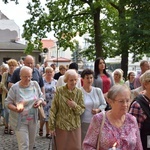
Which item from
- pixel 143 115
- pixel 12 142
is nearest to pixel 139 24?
pixel 12 142

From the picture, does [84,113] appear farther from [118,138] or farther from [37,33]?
Result: [37,33]

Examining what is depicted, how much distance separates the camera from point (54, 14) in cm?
2931

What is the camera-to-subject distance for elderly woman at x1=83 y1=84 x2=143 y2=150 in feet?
12.7

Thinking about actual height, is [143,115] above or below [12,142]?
above

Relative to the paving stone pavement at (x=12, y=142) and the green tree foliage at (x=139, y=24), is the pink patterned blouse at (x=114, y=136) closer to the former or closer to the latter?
the paving stone pavement at (x=12, y=142)

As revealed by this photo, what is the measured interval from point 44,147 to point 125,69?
61.4 ft

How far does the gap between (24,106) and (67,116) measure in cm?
82

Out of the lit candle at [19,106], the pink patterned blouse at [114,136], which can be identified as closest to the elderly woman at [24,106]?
the lit candle at [19,106]

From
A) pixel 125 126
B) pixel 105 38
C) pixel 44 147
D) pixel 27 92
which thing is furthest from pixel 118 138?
pixel 105 38

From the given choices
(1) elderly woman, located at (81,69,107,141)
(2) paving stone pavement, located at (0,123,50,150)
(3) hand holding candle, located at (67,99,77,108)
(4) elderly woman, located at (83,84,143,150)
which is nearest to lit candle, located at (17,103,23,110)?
(3) hand holding candle, located at (67,99,77,108)

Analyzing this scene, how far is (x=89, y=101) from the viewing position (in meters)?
6.72

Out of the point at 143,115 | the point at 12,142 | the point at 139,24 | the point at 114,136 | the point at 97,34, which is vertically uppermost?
the point at 139,24

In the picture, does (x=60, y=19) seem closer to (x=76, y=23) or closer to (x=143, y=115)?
(x=76, y=23)

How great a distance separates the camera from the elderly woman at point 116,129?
3.88 metres
